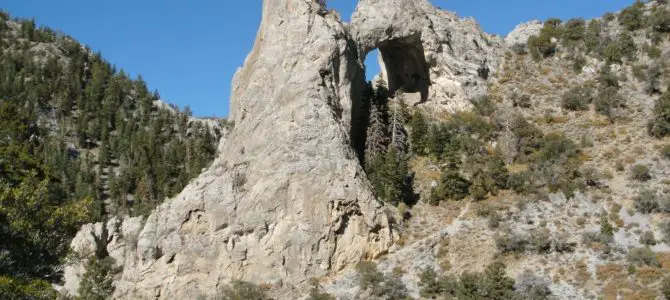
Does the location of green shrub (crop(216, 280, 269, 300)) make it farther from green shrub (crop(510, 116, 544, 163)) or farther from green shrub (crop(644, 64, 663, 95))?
green shrub (crop(644, 64, 663, 95))

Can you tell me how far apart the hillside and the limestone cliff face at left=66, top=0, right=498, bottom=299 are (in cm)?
15

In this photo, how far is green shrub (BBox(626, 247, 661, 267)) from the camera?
37772mm

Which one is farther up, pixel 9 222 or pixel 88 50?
pixel 88 50

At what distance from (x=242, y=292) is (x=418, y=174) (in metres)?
20.5

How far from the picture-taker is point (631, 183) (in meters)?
46.6

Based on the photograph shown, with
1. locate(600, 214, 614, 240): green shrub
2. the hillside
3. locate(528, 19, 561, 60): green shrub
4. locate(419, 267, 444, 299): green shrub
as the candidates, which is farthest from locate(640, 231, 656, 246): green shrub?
locate(528, 19, 561, 60): green shrub

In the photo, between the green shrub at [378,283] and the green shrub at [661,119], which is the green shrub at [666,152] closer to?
the green shrub at [661,119]

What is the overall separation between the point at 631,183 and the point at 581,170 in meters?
3.92

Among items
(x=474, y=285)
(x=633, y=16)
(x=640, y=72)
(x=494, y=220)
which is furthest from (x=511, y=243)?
(x=633, y=16)

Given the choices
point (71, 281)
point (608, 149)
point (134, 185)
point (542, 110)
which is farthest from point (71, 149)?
point (608, 149)

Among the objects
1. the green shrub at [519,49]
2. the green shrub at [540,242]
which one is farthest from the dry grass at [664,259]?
the green shrub at [519,49]

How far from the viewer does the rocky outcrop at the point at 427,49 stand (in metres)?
64.0

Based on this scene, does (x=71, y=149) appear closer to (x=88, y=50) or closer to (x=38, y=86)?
(x=38, y=86)

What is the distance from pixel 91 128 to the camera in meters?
98.8
